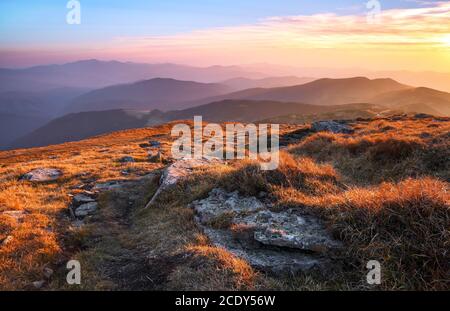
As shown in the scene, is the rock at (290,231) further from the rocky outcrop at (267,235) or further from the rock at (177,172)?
the rock at (177,172)

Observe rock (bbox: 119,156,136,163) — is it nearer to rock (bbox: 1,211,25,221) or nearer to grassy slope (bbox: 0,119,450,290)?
grassy slope (bbox: 0,119,450,290)

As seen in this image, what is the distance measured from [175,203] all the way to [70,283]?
15.3ft

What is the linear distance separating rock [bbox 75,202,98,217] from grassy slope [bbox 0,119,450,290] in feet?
1.23

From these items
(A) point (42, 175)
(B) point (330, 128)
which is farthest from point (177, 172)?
(B) point (330, 128)

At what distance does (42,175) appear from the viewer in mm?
16797

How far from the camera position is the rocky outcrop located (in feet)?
22.2

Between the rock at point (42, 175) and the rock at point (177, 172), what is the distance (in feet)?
21.1

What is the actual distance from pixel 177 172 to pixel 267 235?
22.2 ft

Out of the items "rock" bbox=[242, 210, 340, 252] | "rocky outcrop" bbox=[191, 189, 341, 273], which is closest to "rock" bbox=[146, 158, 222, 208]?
"rocky outcrop" bbox=[191, 189, 341, 273]

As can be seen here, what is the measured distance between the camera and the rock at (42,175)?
1610 cm

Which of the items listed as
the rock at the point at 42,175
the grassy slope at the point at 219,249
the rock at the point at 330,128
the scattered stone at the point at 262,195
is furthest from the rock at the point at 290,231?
the rock at the point at 330,128

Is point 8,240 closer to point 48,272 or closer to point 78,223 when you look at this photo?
point 48,272
